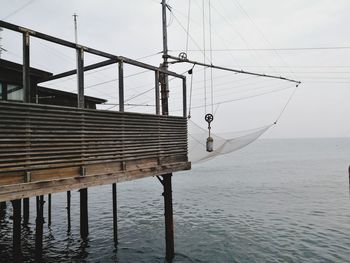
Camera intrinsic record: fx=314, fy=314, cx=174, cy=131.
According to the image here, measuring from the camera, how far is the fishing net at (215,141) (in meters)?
20.0

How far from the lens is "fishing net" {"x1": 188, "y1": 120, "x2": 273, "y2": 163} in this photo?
20002 mm

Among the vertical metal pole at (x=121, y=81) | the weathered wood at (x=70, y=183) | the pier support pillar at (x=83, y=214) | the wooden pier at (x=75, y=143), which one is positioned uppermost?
the vertical metal pole at (x=121, y=81)

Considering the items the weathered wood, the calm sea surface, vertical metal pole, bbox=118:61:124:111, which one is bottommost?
the calm sea surface

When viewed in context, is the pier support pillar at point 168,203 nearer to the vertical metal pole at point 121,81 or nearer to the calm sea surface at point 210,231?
the calm sea surface at point 210,231

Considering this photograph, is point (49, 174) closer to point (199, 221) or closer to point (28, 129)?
point (28, 129)

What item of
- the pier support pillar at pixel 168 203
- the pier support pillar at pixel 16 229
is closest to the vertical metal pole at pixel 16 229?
the pier support pillar at pixel 16 229

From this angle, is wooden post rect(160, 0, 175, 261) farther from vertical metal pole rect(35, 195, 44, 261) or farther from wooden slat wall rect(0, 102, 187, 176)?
vertical metal pole rect(35, 195, 44, 261)

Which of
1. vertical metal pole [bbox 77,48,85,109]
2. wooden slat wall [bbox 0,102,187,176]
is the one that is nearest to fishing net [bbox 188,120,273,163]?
wooden slat wall [bbox 0,102,187,176]

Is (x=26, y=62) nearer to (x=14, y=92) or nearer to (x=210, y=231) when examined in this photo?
(x=14, y=92)

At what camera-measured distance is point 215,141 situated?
814 inches

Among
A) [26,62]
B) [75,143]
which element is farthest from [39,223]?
[26,62]

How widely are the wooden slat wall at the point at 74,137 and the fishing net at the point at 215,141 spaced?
25.3 feet

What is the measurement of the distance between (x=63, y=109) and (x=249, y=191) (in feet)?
118

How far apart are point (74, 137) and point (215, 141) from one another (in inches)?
524
